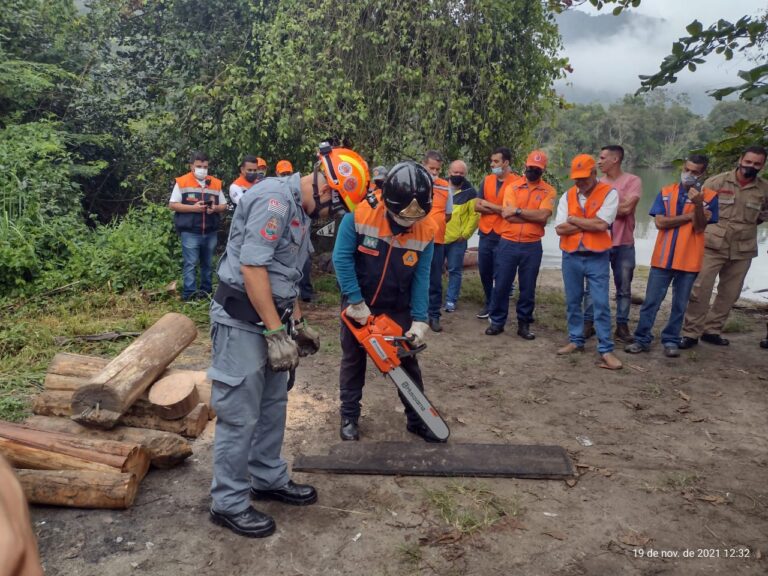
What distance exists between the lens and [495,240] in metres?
6.92

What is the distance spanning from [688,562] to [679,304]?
3560 mm

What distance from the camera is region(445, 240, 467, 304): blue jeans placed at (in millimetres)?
7355

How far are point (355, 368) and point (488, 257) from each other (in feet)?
11.4

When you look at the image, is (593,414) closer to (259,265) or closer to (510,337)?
(510,337)

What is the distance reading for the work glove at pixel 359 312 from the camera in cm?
370

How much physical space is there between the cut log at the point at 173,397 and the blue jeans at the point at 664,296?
4.43m

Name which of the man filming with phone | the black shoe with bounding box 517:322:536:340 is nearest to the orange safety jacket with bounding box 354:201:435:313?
the black shoe with bounding box 517:322:536:340

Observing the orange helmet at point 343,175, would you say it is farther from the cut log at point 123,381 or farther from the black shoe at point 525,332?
the black shoe at point 525,332

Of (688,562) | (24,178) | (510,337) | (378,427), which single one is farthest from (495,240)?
(24,178)

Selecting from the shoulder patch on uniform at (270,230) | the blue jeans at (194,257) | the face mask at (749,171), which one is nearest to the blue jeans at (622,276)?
the face mask at (749,171)

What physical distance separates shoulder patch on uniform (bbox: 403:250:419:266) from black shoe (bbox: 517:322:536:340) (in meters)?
3.13

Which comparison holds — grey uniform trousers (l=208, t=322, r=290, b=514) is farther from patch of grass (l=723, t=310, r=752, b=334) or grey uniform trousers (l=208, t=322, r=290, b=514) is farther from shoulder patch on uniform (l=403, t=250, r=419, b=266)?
patch of grass (l=723, t=310, r=752, b=334)

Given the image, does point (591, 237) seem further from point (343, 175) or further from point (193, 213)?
point (193, 213)

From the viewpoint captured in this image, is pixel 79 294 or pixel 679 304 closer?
pixel 679 304
